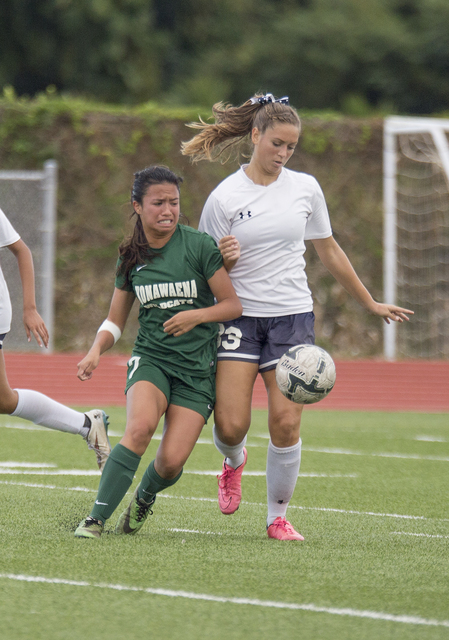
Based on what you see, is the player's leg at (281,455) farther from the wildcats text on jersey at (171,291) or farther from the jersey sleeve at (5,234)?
the jersey sleeve at (5,234)

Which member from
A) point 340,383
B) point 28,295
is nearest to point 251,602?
point 28,295

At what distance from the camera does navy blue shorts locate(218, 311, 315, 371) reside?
16.2 ft

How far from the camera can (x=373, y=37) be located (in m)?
28.2

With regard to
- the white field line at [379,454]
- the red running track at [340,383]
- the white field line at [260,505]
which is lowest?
the red running track at [340,383]

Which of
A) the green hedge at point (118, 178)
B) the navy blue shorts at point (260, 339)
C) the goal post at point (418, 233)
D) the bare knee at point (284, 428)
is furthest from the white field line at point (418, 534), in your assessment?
the goal post at point (418, 233)

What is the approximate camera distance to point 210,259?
4.79 m

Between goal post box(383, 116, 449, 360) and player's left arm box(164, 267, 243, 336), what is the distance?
Answer: 1169 centimetres

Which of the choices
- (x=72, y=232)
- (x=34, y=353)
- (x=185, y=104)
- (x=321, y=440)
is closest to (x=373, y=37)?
(x=185, y=104)

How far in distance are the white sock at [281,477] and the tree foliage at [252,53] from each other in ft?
62.3

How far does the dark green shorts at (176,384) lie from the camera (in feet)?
15.6

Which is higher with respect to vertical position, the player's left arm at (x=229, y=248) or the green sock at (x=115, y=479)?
the player's left arm at (x=229, y=248)

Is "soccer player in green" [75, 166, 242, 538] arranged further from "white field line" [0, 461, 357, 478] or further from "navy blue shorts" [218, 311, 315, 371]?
"white field line" [0, 461, 357, 478]

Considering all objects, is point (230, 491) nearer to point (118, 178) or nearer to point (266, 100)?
point (266, 100)

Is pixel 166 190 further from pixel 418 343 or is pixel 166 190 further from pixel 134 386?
pixel 418 343
